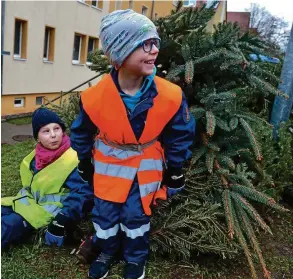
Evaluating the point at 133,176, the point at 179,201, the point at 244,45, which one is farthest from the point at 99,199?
the point at 244,45

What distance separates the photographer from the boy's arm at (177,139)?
224 centimetres

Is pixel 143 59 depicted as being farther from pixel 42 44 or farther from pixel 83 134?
pixel 42 44

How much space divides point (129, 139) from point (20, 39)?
369 inches

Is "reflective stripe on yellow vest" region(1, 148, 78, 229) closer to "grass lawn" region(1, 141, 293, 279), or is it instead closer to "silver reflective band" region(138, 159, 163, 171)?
"grass lawn" region(1, 141, 293, 279)

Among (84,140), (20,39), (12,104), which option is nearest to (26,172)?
(84,140)

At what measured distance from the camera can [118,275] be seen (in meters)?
2.45

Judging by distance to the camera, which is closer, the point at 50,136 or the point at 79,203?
the point at 79,203

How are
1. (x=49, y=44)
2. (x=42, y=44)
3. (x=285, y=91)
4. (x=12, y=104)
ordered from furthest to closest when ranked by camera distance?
(x=49, y=44) → (x=42, y=44) → (x=12, y=104) → (x=285, y=91)

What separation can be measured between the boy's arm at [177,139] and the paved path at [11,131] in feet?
19.2

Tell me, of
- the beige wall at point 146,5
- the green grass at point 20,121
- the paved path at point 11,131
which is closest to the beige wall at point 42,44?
the green grass at point 20,121

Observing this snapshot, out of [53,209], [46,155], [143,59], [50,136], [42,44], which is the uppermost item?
[143,59]

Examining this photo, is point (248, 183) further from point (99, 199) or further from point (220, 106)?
point (99, 199)

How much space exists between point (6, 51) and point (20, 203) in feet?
24.4

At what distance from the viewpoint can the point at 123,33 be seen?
6.45 feet
